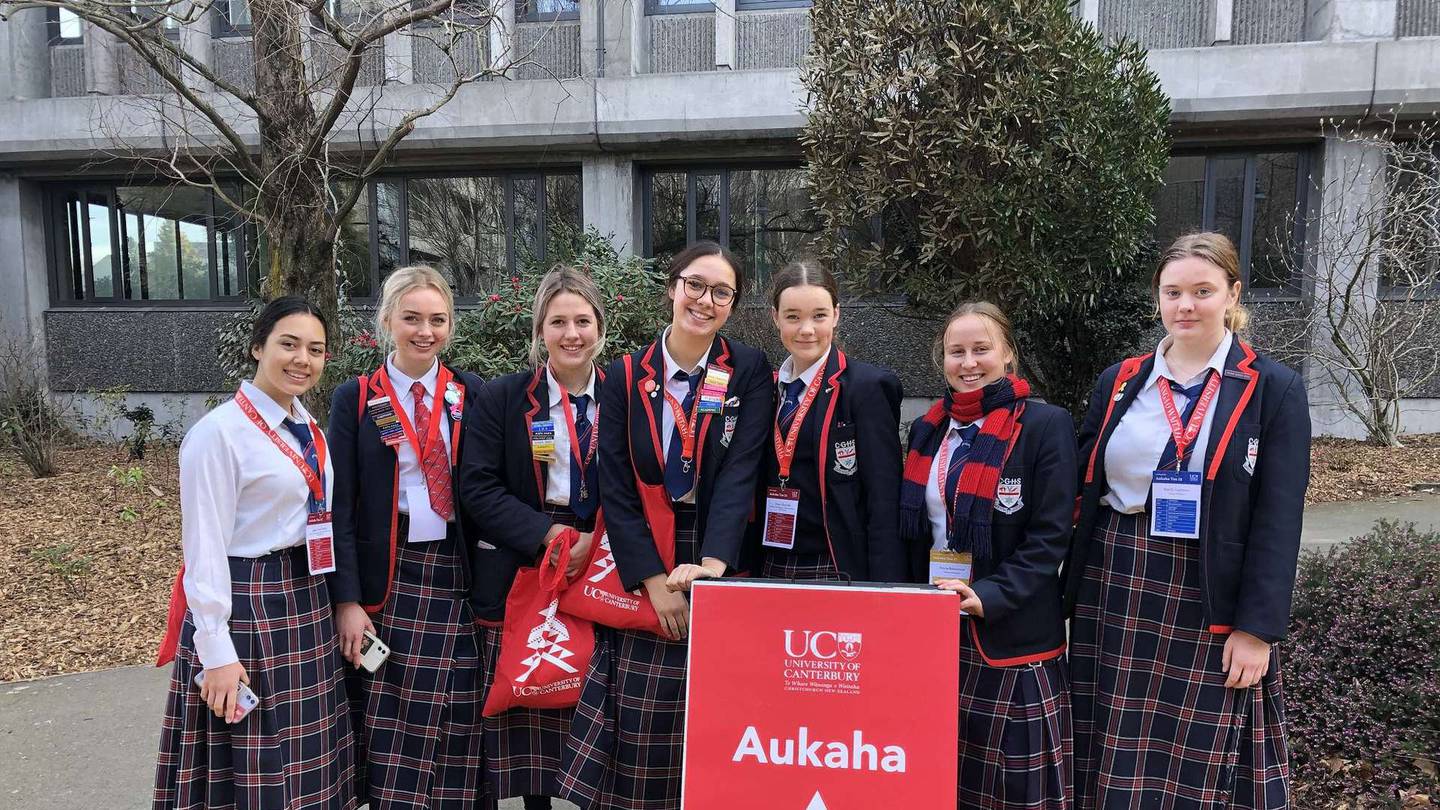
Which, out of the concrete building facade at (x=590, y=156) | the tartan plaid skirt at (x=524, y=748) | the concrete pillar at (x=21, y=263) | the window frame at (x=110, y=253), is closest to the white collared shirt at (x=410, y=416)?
the tartan plaid skirt at (x=524, y=748)

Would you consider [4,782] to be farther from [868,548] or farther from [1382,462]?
[1382,462]

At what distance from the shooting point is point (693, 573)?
2480mm

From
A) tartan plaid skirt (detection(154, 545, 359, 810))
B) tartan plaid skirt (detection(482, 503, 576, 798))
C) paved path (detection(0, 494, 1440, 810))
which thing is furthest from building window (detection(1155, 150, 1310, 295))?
tartan plaid skirt (detection(154, 545, 359, 810))

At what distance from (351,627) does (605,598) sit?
856 millimetres

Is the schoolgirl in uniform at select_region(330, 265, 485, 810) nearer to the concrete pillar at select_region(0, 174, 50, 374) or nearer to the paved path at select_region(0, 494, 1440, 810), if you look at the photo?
the paved path at select_region(0, 494, 1440, 810)

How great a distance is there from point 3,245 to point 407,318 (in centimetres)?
1443

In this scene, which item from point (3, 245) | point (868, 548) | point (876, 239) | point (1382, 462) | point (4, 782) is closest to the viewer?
point (868, 548)

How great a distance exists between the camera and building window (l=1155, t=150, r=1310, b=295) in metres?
10.8

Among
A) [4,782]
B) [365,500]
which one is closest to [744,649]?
[365,500]

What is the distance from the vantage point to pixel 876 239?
8133 mm

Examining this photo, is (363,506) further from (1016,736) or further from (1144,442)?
(1144,442)

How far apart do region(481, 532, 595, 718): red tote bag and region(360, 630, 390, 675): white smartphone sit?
382 mm

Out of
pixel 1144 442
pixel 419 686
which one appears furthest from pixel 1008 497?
pixel 419 686

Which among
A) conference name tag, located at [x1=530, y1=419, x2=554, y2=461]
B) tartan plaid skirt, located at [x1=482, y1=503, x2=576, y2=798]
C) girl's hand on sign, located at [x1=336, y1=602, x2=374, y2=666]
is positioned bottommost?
tartan plaid skirt, located at [x1=482, y1=503, x2=576, y2=798]
